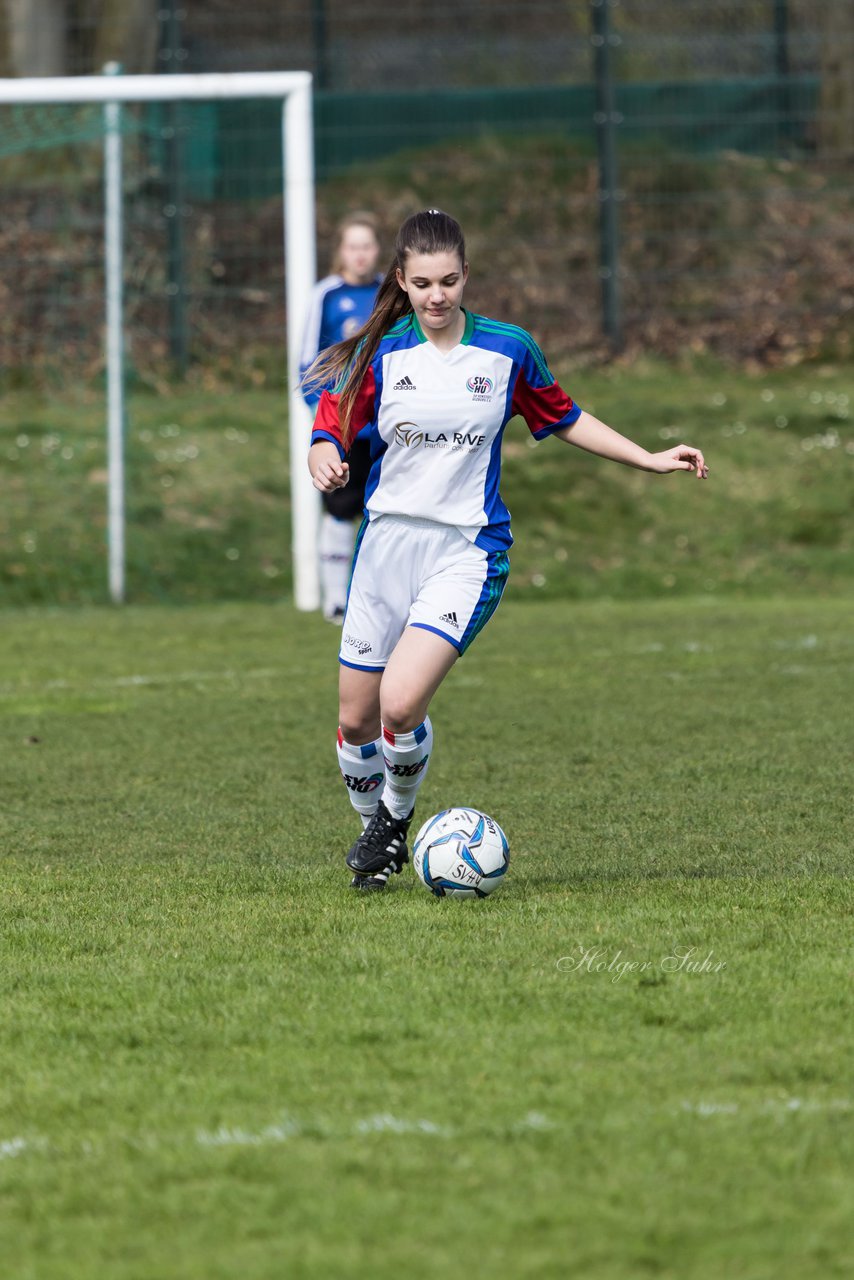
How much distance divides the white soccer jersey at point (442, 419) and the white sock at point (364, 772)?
63cm

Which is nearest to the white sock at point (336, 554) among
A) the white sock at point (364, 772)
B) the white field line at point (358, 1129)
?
the white sock at point (364, 772)

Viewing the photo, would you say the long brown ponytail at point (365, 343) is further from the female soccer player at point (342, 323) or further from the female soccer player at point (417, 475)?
the female soccer player at point (342, 323)

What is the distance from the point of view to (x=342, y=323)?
33.3 ft

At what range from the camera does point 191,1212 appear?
2.58m

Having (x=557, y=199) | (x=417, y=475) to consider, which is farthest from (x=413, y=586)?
(x=557, y=199)

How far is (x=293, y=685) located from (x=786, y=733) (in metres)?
2.59

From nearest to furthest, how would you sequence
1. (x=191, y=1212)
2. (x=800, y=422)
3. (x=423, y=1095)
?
(x=191, y=1212)
(x=423, y=1095)
(x=800, y=422)

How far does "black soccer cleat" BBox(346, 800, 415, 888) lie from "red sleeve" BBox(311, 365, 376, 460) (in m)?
0.96

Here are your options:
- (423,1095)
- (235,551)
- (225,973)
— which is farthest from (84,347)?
(423,1095)

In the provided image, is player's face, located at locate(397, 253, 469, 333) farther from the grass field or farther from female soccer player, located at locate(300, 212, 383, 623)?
female soccer player, located at locate(300, 212, 383, 623)

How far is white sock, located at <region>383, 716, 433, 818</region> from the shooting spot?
4684 millimetres

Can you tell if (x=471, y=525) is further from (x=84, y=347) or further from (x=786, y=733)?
(x=84, y=347)

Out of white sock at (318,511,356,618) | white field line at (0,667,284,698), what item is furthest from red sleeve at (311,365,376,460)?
white sock at (318,511,356,618)

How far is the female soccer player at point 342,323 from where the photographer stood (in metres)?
9.86
